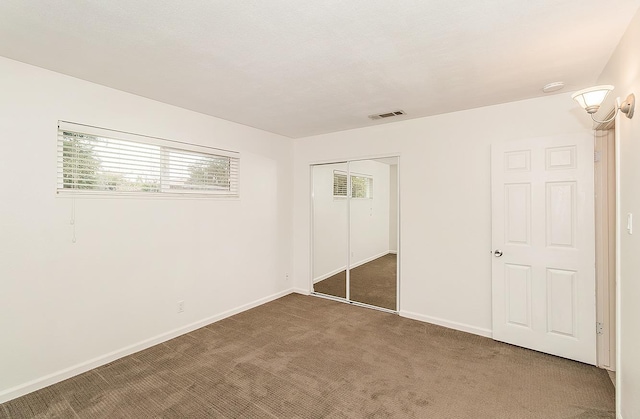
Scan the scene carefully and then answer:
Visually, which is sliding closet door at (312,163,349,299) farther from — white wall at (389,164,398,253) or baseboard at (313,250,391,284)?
white wall at (389,164,398,253)

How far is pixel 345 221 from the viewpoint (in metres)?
4.58

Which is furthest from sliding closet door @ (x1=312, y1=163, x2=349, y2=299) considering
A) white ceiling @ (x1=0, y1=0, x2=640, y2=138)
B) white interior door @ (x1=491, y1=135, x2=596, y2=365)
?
white interior door @ (x1=491, y1=135, x2=596, y2=365)

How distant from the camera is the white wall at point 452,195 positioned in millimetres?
3084

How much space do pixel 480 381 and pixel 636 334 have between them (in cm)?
116

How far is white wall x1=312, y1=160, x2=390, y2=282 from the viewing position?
419 cm

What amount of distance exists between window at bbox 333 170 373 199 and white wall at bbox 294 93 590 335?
15.8 inches

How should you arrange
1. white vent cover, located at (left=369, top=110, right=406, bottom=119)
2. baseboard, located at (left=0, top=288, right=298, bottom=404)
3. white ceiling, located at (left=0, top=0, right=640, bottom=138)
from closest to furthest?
1. white ceiling, located at (left=0, top=0, right=640, bottom=138)
2. baseboard, located at (left=0, top=288, right=298, bottom=404)
3. white vent cover, located at (left=369, top=110, right=406, bottom=119)

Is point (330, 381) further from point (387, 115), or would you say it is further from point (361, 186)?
point (387, 115)

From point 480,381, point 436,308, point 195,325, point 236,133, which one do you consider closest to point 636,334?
point 480,381

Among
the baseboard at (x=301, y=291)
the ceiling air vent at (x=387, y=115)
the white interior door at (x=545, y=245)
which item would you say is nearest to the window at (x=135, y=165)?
the ceiling air vent at (x=387, y=115)

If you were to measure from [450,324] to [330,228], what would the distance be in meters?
2.17

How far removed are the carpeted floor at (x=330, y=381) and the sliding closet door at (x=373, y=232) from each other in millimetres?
943

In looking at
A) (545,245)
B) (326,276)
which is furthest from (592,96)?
(326,276)

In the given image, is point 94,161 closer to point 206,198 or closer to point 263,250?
point 206,198
